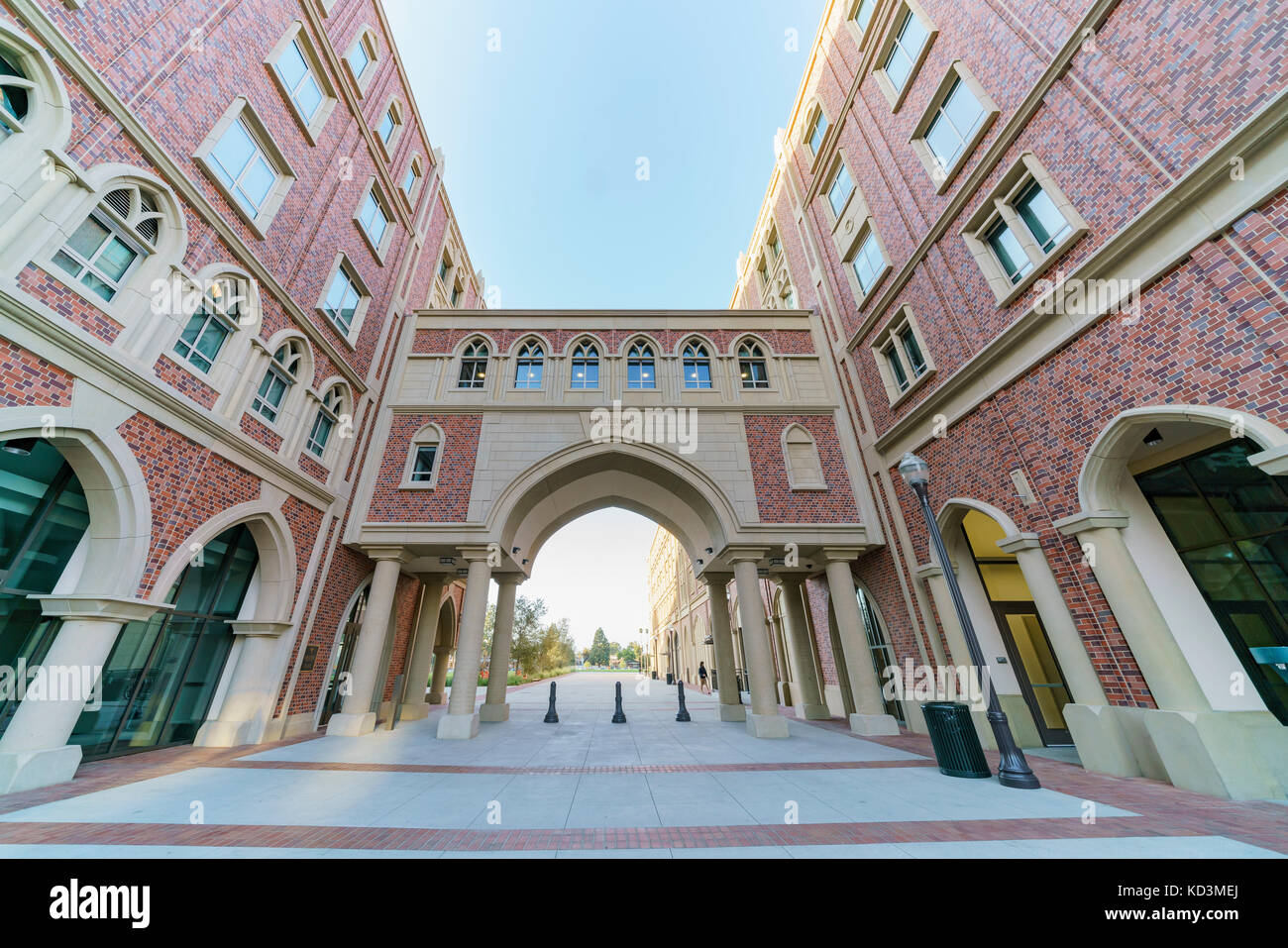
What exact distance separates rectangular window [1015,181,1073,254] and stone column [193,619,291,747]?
58.5ft

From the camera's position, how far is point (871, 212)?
1321cm

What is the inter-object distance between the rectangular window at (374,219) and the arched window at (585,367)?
7452 millimetres

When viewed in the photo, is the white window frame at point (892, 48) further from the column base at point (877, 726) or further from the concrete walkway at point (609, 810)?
the column base at point (877, 726)

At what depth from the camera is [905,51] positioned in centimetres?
1238

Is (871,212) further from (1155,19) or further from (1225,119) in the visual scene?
(1225,119)

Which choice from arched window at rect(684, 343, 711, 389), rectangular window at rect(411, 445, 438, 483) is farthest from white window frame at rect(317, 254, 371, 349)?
arched window at rect(684, 343, 711, 389)

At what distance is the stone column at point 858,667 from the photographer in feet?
36.3

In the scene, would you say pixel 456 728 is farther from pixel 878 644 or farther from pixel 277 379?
pixel 878 644

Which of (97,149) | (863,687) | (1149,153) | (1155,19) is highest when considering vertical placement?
(1155,19)

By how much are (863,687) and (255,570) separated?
15.3m

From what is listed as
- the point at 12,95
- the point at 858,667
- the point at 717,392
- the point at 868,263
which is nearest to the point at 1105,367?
the point at 858,667

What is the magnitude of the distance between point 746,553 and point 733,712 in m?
5.34

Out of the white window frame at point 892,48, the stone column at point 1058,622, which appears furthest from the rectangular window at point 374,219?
the stone column at point 1058,622
